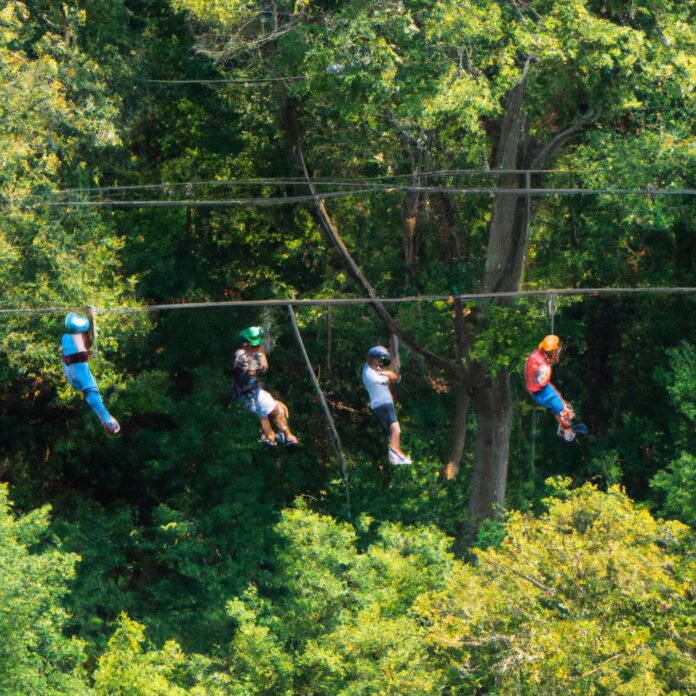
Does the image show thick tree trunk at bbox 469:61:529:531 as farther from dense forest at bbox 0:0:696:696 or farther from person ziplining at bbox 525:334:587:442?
person ziplining at bbox 525:334:587:442

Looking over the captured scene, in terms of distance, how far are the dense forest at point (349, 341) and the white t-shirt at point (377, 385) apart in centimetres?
105

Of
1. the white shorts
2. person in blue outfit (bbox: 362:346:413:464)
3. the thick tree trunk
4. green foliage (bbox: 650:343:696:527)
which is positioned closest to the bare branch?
the thick tree trunk

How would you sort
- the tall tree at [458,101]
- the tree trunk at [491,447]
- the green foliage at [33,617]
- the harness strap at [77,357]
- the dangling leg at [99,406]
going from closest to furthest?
the harness strap at [77,357]
the dangling leg at [99,406]
the tall tree at [458,101]
the green foliage at [33,617]
the tree trunk at [491,447]

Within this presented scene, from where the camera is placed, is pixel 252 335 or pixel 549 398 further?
pixel 549 398

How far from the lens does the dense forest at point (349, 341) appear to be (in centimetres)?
2047

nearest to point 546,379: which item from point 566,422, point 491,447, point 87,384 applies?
point 566,422

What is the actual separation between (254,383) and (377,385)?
1285 mm

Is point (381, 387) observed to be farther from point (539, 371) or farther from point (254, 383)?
point (539, 371)

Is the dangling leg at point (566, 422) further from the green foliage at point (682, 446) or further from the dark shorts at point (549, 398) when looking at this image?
the green foliage at point (682, 446)

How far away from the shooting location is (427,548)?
78.5 ft

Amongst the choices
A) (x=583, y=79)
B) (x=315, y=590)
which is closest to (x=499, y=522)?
(x=315, y=590)

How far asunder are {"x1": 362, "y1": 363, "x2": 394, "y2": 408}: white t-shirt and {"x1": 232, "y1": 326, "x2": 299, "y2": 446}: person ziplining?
92cm

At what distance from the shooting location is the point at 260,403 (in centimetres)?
1858

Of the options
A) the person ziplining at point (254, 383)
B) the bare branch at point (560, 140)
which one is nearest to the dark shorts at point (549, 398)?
the person ziplining at point (254, 383)
